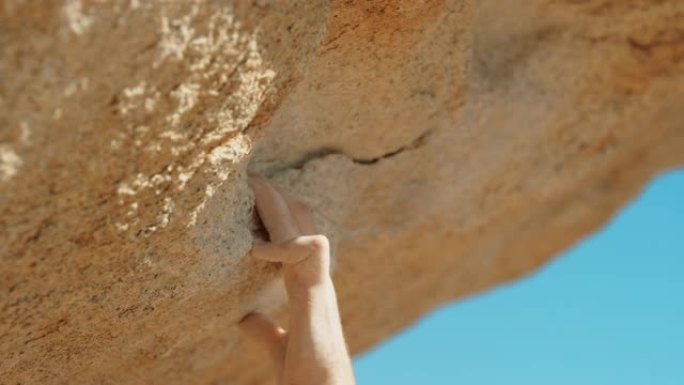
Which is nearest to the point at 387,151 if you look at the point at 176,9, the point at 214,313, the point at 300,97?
the point at 300,97

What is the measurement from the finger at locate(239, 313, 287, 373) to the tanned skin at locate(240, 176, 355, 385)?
0.18 ft

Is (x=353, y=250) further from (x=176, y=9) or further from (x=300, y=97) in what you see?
(x=176, y=9)

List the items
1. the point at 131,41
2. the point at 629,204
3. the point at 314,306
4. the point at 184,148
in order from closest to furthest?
the point at 131,41 → the point at 184,148 → the point at 314,306 → the point at 629,204

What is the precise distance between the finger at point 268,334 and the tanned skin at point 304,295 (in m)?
0.06

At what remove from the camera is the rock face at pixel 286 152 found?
1124 mm

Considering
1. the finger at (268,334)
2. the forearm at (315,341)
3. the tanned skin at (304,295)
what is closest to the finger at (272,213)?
the tanned skin at (304,295)

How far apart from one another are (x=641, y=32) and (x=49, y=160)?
4.92 ft

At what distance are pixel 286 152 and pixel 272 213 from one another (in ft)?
0.63

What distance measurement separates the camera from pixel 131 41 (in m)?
1.10

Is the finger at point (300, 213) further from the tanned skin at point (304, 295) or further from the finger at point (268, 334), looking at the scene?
the finger at point (268, 334)

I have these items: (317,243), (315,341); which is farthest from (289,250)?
(315,341)

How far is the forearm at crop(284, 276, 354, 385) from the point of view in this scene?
Result: 5.48 feet

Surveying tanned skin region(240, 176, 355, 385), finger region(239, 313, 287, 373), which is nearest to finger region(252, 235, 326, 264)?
tanned skin region(240, 176, 355, 385)

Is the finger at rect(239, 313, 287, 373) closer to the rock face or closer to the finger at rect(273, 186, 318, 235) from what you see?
the rock face
